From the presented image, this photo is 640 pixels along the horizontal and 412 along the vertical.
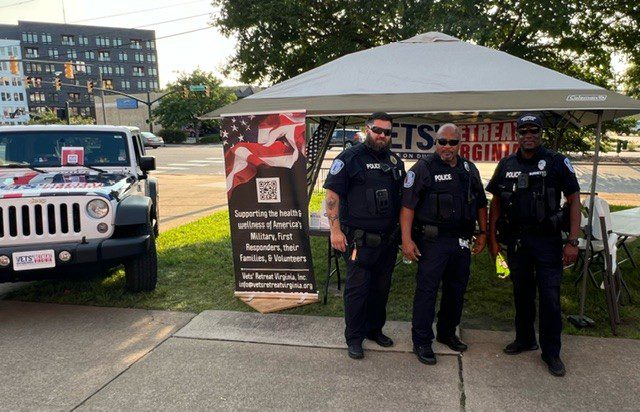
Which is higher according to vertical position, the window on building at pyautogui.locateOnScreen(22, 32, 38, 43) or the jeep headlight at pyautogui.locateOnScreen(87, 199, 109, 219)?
the window on building at pyautogui.locateOnScreen(22, 32, 38, 43)

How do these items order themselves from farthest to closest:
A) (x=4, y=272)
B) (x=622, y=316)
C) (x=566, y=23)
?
(x=566, y=23), (x=622, y=316), (x=4, y=272)

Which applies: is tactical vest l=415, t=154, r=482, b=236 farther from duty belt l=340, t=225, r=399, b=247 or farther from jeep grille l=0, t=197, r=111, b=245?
jeep grille l=0, t=197, r=111, b=245

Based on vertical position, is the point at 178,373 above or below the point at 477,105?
below

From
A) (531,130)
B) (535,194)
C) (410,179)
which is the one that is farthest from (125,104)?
(535,194)

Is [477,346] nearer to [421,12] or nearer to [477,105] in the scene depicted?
[477,105]

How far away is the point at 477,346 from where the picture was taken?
392 centimetres

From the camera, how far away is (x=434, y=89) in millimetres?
4637

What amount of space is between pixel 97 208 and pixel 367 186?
103 inches

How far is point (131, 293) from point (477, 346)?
143 inches

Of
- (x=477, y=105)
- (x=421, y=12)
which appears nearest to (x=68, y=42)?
(x=421, y=12)

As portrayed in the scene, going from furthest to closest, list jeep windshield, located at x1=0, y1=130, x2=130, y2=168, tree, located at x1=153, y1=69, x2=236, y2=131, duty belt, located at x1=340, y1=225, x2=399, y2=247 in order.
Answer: tree, located at x1=153, y1=69, x2=236, y2=131 < jeep windshield, located at x1=0, y1=130, x2=130, y2=168 < duty belt, located at x1=340, y1=225, x2=399, y2=247

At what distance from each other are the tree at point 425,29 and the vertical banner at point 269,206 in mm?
6536

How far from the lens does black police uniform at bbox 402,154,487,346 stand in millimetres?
3488

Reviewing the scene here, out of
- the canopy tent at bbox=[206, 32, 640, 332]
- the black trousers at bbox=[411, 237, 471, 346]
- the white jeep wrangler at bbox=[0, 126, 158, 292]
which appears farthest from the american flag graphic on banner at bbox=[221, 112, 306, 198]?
the black trousers at bbox=[411, 237, 471, 346]
